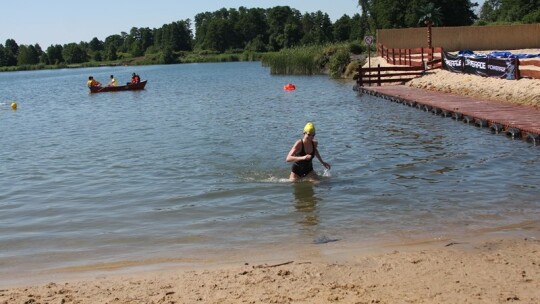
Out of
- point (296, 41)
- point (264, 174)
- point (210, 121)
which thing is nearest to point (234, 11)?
point (296, 41)

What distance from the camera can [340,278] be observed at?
257 inches

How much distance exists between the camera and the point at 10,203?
38.5 feet

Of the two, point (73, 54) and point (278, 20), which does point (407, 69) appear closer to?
point (278, 20)

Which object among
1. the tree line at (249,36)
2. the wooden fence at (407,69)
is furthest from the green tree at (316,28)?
the wooden fence at (407,69)

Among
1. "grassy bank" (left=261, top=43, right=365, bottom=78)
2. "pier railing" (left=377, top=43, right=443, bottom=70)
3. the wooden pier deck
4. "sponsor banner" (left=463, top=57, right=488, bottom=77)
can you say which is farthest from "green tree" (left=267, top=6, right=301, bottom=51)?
the wooden pier deck

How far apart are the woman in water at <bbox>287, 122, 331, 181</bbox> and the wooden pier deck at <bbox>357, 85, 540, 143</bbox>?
20.7ft

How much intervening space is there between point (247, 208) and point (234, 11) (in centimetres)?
19447

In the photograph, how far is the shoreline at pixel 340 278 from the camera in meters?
5.95

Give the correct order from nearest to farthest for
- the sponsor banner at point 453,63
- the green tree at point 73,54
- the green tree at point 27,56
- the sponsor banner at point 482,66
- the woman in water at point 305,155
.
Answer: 1. the woman in water at point 305,155
2. the sponsor banner at point 482,66
3. the sponsor banner at point 453,63
4. the green tree at point 73,54
5. the green tree at point 27,56

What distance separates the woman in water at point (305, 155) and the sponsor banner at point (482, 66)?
14.5 m

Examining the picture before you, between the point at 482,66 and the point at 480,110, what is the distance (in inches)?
282

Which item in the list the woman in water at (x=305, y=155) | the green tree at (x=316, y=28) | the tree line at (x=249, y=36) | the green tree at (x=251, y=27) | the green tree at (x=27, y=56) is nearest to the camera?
the woman in water at (x=305, y=155)

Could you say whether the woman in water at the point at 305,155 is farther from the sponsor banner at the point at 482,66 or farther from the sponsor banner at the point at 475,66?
the sponsor banner at the point at 475,66

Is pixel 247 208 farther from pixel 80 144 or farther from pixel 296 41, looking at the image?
pixel 296 41
